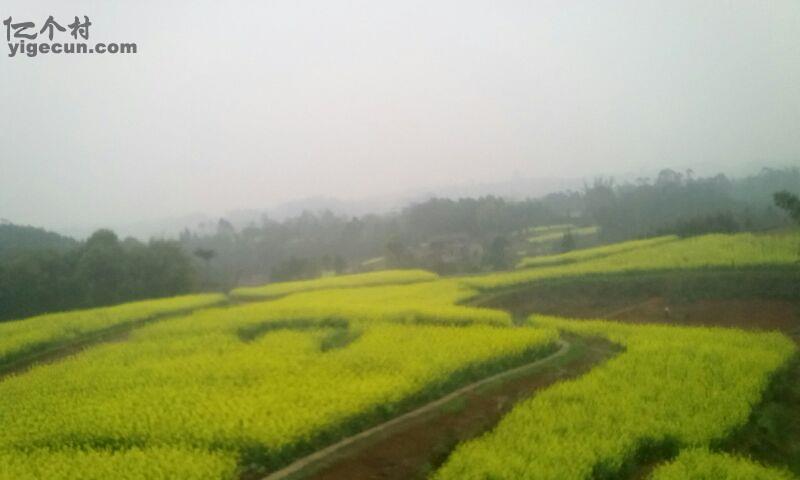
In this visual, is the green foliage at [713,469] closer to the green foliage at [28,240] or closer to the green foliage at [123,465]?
the green foliage at [123,465]

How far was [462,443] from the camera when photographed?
20.0 feet

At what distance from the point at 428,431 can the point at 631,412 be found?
73.2 inches

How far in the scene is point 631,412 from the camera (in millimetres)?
6312

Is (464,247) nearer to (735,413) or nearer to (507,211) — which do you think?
(507,211)

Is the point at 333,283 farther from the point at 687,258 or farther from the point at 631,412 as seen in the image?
the point at 631,412

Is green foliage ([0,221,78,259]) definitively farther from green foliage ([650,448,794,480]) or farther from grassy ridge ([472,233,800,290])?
green foliage ([650,448,794,480])

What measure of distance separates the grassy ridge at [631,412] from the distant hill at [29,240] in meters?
10.6

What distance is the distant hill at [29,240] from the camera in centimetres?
1316

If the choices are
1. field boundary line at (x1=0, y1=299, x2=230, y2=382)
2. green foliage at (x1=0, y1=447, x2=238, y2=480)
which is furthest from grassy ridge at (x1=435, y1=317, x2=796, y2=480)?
field boundary line at (x1=0, y1=299, x2=230, y2=382)

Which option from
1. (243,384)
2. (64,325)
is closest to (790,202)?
(243,384)

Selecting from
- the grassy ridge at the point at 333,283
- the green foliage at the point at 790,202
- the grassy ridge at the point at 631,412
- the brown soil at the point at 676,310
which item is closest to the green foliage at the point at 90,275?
the grassy ridge at the point at 333,283

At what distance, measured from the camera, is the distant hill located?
13.2m

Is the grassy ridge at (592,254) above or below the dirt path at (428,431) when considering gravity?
above

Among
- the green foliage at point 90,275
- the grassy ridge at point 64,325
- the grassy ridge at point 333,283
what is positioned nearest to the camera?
the grassy ridge at point 64,325
